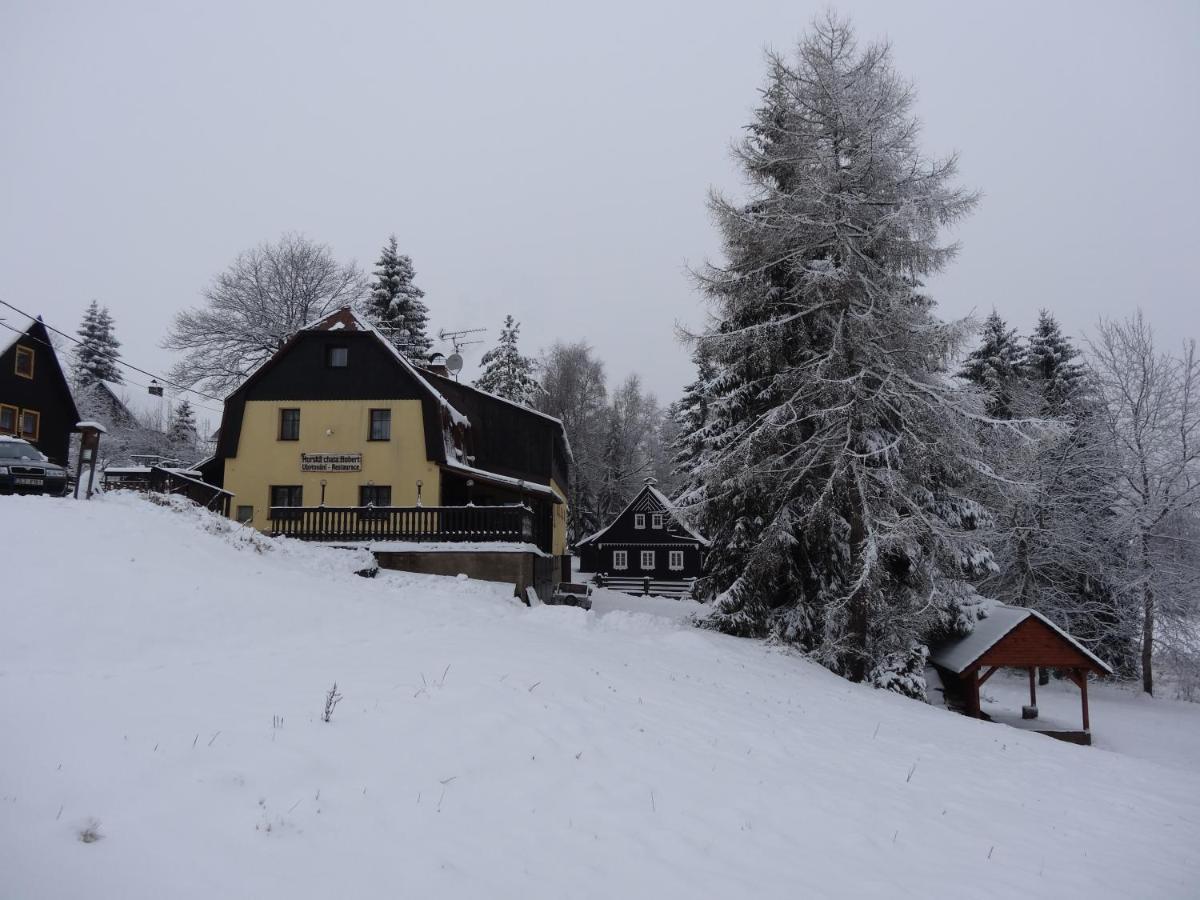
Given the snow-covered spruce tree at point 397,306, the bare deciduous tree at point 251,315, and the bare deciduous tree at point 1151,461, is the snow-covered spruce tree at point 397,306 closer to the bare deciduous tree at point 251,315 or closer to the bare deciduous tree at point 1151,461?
the bare deciduous tree at point 251,315

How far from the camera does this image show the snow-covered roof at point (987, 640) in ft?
58.6

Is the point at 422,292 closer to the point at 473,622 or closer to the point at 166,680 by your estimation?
the point at 473,622

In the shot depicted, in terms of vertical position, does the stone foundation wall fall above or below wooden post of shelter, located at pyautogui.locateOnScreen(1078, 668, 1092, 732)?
above

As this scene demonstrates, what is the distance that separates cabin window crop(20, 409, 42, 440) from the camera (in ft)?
98.5

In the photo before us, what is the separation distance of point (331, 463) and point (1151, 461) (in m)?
30.0

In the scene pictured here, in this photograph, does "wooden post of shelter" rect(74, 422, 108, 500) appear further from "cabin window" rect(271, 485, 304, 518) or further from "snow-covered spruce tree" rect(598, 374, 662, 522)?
"snow-covered spruce tree" rect(598, 374, 662, 522)

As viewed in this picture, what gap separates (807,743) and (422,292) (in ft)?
132

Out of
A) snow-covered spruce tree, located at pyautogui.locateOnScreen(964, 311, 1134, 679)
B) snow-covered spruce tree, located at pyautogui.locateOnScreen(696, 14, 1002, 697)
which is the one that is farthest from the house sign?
snow-covered spruce tree, located at pyautogui.locateOnScreen(964, 311, 1134, 679)

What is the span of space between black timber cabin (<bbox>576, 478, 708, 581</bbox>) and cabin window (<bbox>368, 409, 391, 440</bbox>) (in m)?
24.4

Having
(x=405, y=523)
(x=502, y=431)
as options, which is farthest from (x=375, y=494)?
(x=502, y=431)

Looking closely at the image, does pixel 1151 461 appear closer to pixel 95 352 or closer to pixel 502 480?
pixel 502 480

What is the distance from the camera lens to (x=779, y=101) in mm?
17891

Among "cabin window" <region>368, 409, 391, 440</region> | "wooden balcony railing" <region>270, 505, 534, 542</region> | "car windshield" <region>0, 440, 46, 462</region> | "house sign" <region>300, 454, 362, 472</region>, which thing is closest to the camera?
"car windshield" <region>0, 440, 46, 462</region>

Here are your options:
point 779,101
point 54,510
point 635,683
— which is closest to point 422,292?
point 779,101
